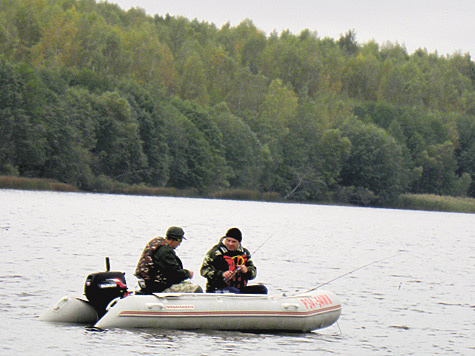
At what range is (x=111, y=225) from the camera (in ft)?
125

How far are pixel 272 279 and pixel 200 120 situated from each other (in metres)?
69.2

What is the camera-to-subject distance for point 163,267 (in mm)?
12633

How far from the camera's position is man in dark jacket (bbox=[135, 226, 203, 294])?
12.5 meters

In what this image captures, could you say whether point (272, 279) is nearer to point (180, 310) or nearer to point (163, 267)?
point (180, 310)

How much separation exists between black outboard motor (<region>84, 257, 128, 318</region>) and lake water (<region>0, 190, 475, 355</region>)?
→ 52cm

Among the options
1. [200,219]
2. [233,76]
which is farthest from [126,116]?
[233,76]

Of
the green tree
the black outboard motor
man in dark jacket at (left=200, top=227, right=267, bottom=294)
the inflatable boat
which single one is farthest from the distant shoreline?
man in dark jacket at (left=200, top=227, right=267, bottom=294)

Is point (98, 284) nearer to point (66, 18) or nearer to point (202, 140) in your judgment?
point (202, 140)

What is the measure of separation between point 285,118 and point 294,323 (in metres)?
91.6

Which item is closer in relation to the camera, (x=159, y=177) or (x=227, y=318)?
(x=227, y=318)

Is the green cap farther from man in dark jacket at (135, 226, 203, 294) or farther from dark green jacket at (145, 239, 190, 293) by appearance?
dark green jacket at (145, 239, 190, 293)

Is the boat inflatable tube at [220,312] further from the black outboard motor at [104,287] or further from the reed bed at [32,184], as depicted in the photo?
the reed bed at [32,184]

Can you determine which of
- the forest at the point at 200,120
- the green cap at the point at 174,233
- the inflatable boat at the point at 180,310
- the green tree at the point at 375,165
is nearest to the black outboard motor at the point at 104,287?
the inflatable boat at the point at 180,310

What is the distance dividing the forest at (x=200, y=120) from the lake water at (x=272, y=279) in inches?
1008
